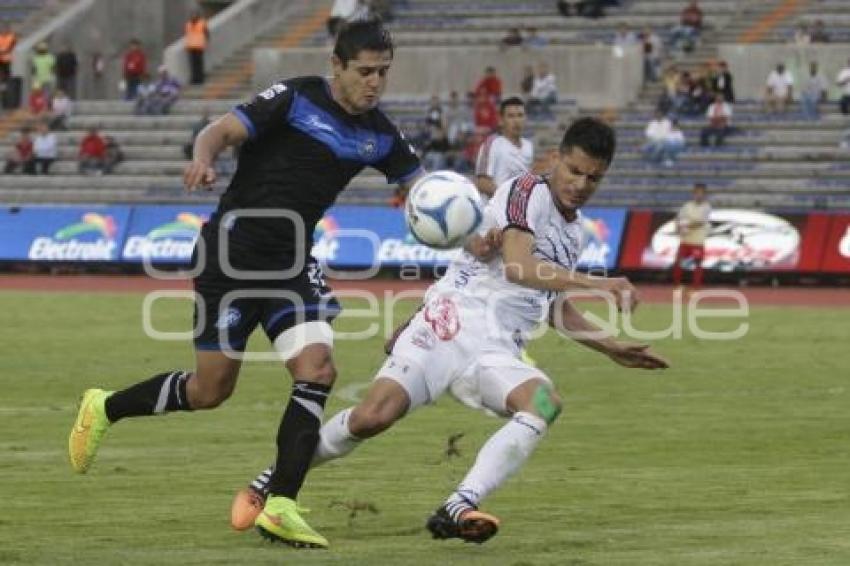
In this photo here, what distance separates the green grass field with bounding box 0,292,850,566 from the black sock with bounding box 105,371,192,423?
0.46 metres

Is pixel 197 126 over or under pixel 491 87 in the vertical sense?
under

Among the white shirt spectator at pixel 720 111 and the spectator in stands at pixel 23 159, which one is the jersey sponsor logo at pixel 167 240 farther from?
the white shirt spectator at pixel 720 111

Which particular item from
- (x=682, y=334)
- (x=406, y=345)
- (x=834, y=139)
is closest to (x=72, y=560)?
(x=406, y=345)

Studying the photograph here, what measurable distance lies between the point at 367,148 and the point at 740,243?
2568 cm

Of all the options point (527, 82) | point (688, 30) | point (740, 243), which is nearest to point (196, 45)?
point (527, 82)

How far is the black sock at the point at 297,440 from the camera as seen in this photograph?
10.2 metres

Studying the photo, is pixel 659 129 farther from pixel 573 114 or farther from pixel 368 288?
pixel 368 288

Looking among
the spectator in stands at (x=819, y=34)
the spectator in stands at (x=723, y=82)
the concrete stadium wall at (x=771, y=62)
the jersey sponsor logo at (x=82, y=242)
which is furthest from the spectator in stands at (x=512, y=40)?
the jersey sponsor logo at (x=82, y=242)

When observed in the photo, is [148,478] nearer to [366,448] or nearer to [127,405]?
[127,405]

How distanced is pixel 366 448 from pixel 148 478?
2.07m

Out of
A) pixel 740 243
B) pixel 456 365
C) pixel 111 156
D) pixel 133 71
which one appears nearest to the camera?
pixel 456 365

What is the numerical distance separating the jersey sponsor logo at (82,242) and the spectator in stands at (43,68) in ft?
40.9

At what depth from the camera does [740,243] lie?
35.9 m

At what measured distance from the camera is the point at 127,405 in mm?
11484
